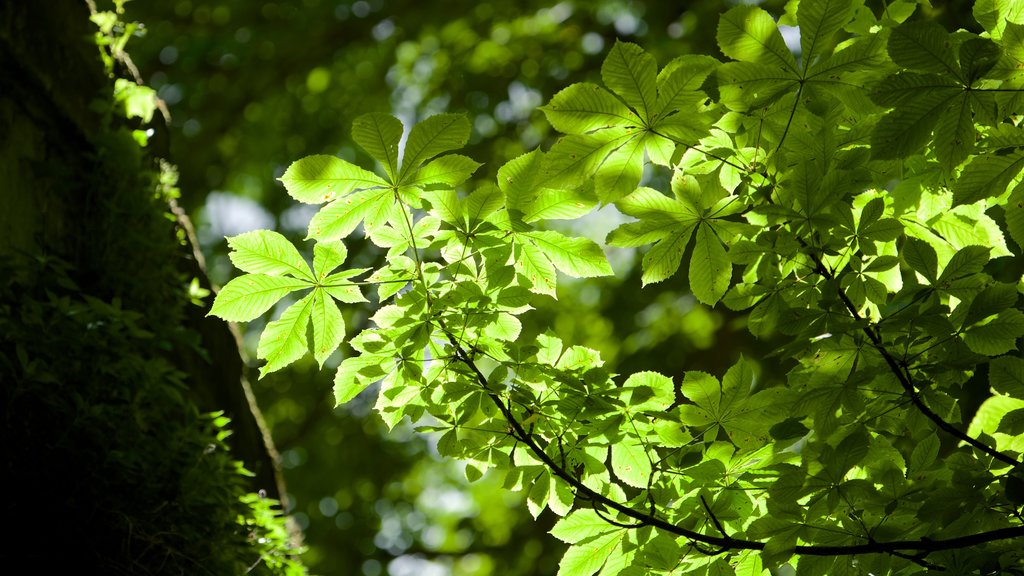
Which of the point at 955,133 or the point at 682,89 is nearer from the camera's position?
the point at 955,133

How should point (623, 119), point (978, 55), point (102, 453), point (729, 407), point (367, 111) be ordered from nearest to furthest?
point (978, 55) → point (623, 119) → point (729, 407) → point (102, 453) → point (367, 111)

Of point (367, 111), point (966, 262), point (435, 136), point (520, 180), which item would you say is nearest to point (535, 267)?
point (520, 180)

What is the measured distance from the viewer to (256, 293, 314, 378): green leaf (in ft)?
5.01

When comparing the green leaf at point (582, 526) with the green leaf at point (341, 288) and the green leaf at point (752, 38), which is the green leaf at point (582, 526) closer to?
the green leaf at point (341, 288)

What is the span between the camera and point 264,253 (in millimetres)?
1496

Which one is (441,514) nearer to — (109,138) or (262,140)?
(262,140)

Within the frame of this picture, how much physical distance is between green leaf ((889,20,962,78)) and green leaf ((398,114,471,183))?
2.24 ft

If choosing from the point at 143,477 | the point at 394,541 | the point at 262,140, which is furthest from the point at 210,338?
the point at 394,541

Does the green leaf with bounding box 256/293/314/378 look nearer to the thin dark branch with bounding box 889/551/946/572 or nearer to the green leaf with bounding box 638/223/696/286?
the green leaf with bounding box 638/223/696/286

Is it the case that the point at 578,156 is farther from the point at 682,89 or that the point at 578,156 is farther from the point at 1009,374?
the point at 1009,374

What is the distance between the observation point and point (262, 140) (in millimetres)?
8109

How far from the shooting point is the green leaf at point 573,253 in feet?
5.10

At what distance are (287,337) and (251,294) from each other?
0.33 feet

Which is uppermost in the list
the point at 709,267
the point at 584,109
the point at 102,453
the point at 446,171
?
the point at 584,109
